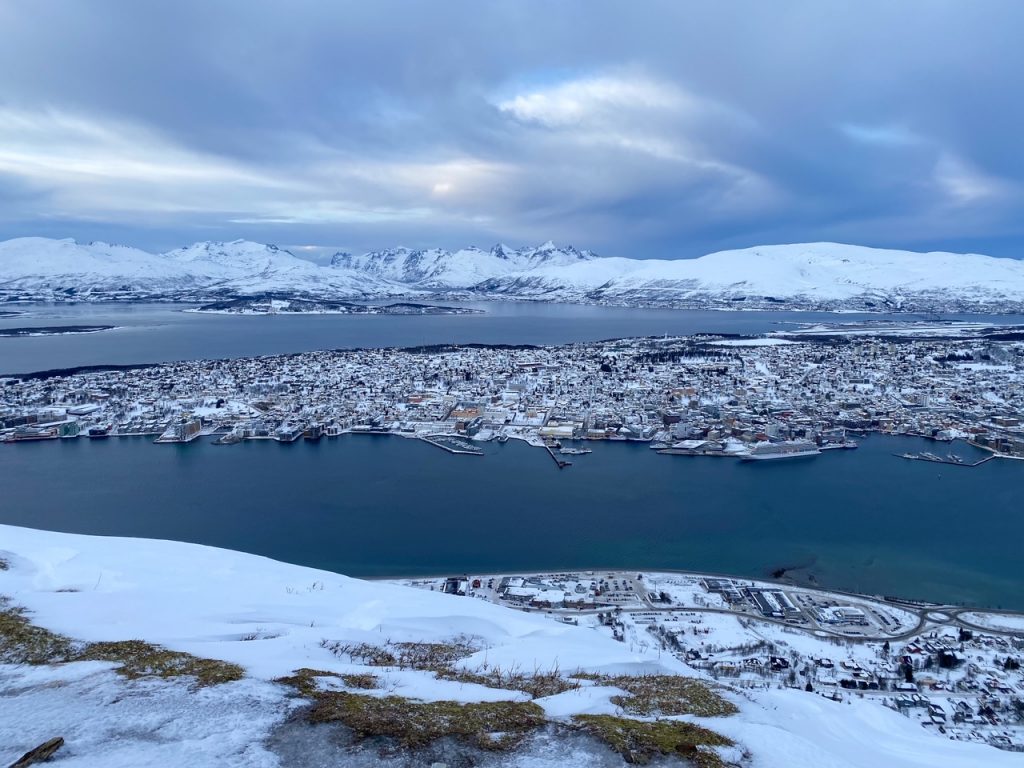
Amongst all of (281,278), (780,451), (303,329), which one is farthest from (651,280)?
(780,451)

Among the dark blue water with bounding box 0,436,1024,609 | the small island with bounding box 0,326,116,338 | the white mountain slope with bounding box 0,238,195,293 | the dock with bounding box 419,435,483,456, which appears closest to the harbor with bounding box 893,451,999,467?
the dark blue water with bounding box 0,436,1024,609

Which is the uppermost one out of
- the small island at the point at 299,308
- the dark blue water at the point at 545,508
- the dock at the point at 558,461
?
the small island at the point at 299,308

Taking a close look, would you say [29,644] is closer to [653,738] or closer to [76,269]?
[653,738]

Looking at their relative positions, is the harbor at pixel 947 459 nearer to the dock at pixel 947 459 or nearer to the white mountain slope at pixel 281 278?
the dock at pixel 947 459

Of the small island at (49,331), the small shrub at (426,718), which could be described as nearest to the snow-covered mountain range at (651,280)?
the small island at (49,331)

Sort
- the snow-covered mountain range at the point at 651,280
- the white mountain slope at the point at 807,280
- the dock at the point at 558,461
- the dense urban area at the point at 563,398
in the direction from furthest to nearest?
the snow-covered mountain range at the point at 651,280, the white mountain slope at the point at 807,280, the dense urban area at the point at 563,398, the dock at the point at 558,461

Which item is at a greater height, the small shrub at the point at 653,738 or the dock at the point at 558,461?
the small shrub at the point at 653,738

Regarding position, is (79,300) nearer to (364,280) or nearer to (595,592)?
(364,280)

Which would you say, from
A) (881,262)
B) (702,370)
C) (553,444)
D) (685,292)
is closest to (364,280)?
(685,292)
